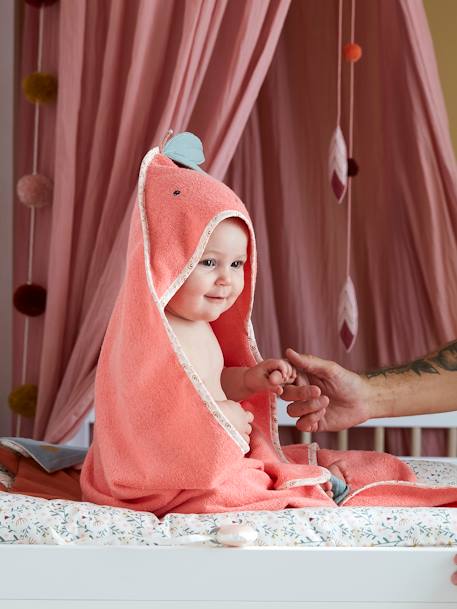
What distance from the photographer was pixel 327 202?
8.52 ft

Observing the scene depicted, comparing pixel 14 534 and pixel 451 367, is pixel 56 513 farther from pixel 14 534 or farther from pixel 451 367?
pixel 451 367

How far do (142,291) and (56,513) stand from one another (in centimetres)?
38

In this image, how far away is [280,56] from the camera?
2590 mm

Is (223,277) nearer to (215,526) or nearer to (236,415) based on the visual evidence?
(236,415)

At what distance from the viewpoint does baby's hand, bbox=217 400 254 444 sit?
1.58 m

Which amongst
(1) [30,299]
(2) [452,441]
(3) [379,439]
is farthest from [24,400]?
(2) [452,441]

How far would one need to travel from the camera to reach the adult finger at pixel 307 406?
175 cm

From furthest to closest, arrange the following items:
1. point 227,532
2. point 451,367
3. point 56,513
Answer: point 451,367 → point 56,513 → point 227,532

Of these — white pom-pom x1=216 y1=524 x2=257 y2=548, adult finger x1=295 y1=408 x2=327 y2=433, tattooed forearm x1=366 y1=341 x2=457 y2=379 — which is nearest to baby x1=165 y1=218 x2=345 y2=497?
adult finger x1=295 y1=408 x2=327 y2=433

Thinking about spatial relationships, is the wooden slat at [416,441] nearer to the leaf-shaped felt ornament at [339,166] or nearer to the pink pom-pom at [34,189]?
the leaf-shaped felt ornament at [339,166]

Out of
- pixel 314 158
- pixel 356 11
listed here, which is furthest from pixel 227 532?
pixel 356 11

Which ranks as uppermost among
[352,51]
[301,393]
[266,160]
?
[352,51]

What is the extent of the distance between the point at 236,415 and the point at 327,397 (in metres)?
0.31

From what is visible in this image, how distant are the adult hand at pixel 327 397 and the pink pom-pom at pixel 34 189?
77 centimetres
